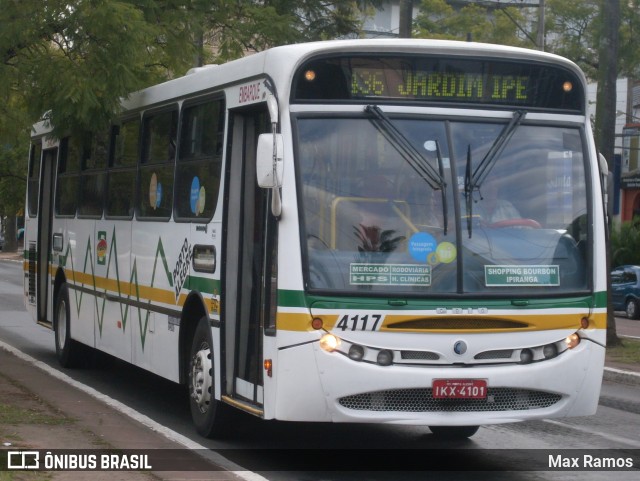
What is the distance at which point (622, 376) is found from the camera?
1634 centimetres

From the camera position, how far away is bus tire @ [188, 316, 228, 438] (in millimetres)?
10352

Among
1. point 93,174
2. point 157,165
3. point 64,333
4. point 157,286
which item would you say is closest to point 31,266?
point 64,333

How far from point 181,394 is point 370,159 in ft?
18.5

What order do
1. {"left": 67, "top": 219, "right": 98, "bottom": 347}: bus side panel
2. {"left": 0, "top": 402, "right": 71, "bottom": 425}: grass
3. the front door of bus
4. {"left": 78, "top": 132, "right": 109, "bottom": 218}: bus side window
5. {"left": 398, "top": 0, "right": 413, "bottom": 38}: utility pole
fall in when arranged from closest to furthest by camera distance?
the front door of bus → {"left": 0, "top": 402, "right": 71, "bottom": 425}: grass → {"left": 78, "top": 132, "right": 109, "bottom": 218}: bus side window → {"left": 67, "top": 219, "right": 98, "bottom": 347}: bus side panel → {"left": 398, "top": 0, "right": 413, "bottom": 38}: utility pole

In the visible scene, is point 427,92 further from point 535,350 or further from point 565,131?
point 535,350

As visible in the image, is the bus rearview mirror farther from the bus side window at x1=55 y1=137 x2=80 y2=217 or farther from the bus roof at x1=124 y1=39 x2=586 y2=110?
the bus side window at x1=55 y1=137 x2=80 y2=217

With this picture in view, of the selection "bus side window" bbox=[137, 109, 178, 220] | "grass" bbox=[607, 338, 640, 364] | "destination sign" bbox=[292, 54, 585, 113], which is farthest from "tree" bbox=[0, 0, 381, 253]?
"grass" bbox=[607, 338, 640, 364]

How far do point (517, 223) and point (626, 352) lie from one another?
11.3 meters

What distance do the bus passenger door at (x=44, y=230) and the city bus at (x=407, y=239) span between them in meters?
7.35

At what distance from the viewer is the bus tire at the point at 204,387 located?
10352 millimetres

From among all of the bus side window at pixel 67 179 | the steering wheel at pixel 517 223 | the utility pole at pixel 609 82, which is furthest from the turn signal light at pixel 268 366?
the utility pole at pixel 609 82

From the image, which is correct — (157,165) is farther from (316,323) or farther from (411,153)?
(316,323)

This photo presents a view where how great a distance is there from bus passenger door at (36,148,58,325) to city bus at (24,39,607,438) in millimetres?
7350

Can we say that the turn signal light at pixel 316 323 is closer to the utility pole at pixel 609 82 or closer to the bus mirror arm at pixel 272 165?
the bus mirror arm at pixel 272 165
